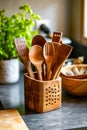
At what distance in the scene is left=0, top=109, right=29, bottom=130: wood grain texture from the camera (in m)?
0.88

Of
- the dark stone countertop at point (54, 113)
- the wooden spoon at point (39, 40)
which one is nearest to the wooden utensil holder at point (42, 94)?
the dark stone countertop at point (54, 113)

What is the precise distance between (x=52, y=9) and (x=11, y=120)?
96 cm

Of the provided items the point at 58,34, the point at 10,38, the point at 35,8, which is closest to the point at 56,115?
the point at 58,34

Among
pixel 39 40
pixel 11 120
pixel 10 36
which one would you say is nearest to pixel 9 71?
pixel 10 36

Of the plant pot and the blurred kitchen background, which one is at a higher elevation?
the blurred kitchen background

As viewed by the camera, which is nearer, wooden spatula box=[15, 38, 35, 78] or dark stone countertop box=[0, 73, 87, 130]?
dark stone countertop box=[0, 73, 87, 130]

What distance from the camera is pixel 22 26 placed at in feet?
4.58

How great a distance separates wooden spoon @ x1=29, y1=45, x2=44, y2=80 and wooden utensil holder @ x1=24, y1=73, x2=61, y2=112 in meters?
0.05

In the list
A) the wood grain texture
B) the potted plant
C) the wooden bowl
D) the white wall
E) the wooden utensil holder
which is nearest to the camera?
the wood grain texture

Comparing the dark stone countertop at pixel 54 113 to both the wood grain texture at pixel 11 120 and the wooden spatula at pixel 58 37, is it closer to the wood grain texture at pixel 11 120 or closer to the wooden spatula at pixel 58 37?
the wood grain texture at pixel 11 120

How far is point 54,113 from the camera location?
1.02m

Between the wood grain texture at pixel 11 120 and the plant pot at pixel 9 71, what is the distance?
0.41 metres

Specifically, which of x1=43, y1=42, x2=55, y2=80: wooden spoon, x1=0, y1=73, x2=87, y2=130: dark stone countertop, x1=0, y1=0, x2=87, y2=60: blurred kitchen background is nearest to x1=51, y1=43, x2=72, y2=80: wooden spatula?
x1=43, y1=42, x2=55, y2=80: wooden spoon

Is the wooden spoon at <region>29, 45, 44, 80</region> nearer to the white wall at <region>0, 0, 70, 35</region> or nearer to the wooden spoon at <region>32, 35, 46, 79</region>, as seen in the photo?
the wooden spoon at <region>32, 35, 46, 79</region>
